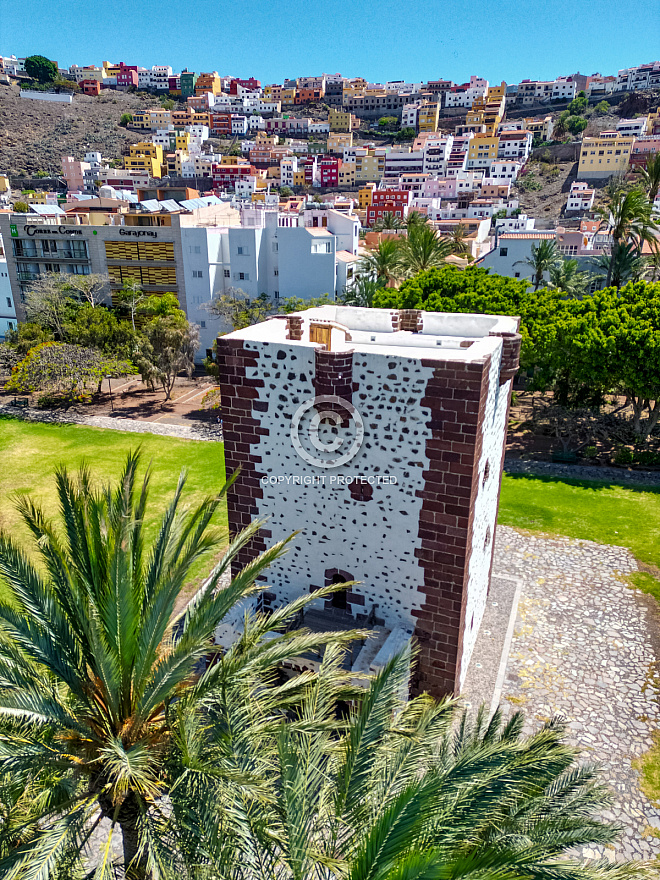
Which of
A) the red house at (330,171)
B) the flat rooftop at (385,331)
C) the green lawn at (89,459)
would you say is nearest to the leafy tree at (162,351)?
the green lawn at (89,459)

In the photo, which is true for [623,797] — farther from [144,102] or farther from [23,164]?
[144,102]

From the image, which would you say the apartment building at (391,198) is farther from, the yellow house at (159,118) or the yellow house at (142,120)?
the yellow house at (142,120)

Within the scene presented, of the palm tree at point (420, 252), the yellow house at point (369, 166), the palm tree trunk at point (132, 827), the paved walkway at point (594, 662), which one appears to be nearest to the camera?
the palm tree trunk at point (132, 827)

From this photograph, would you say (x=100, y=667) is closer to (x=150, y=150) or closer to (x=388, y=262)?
(x=388, y=262)

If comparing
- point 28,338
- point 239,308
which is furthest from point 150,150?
point 239,308

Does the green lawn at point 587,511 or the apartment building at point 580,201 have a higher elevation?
the apartment building at point 580,201

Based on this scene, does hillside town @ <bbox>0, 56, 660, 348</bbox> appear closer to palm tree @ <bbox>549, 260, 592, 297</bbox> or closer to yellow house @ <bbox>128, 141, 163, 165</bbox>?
yellow house @ <bbox>128, 141, 163, 165</bbox>

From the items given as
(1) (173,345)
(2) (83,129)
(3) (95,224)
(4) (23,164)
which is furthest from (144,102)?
(1) (173,345)

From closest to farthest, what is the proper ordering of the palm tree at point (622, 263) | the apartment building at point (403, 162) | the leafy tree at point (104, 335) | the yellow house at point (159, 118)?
the palm tree at point (622, 263) < the leafy tree at point (104, 335) < the apartment building at point (403, 162) < the yellow house at point (159, 118)
